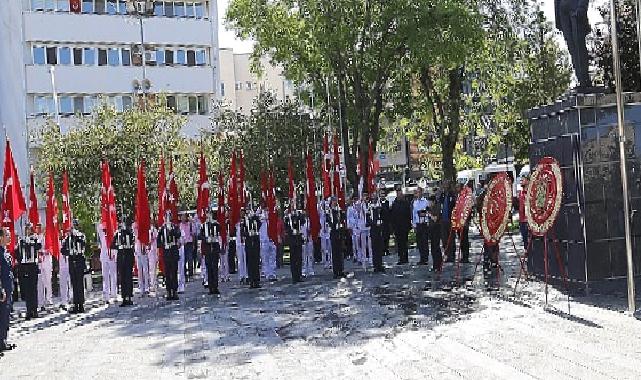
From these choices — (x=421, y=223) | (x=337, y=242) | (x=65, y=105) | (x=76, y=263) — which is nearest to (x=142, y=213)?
(x=76, y=263)

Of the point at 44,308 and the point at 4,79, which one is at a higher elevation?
the point at 4,79

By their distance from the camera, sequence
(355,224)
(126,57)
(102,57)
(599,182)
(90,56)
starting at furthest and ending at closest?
(126,57) < (102,57) < (90,56) < (355,224) < (599,182)

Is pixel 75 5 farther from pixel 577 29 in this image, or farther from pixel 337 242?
pixel 577 29

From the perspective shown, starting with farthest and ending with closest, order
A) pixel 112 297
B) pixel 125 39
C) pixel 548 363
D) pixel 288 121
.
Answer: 1. pixel 125 39
2. pixel 288 121
3. pixel 112 297
4. pixel 548 363

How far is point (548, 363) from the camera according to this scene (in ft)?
31.5

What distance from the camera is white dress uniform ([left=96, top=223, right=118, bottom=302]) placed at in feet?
66.8

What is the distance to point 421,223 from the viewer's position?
22828mm

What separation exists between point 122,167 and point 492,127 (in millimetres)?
21316

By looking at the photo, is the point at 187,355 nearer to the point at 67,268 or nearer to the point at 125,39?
the point at 67,268

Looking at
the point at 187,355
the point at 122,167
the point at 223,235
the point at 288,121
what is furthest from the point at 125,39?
the point at 187,355

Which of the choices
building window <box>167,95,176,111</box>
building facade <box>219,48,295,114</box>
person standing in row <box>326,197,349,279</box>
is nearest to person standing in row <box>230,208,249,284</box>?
person standing in row <box>326,197,349,279</box>

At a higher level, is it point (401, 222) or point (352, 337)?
point (401, 222)

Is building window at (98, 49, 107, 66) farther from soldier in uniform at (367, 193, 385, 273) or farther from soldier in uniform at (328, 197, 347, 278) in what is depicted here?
soldier in uniform at (367, 193, 385, 273)

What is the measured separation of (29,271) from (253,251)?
4.94 metres
